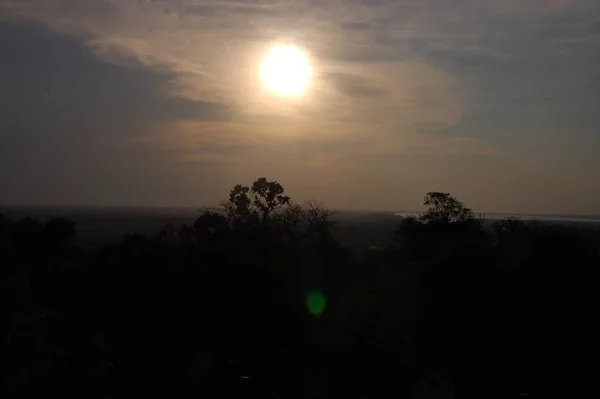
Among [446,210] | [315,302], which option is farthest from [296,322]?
[446,210]

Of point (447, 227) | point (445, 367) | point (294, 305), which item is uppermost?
point (447, 227)

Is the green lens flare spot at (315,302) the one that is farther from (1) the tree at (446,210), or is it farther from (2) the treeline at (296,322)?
(1) the tree at (446,210)

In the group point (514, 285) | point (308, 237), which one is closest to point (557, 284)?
point (514, 285)

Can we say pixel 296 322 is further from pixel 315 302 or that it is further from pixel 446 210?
pixel 446 210

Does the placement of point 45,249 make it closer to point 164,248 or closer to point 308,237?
point 164,248

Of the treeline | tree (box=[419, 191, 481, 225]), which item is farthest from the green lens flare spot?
tree (box=[419, 191, 481, 225])

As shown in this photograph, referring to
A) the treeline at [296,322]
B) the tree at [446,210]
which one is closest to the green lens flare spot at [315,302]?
the treeline at [296,322]
